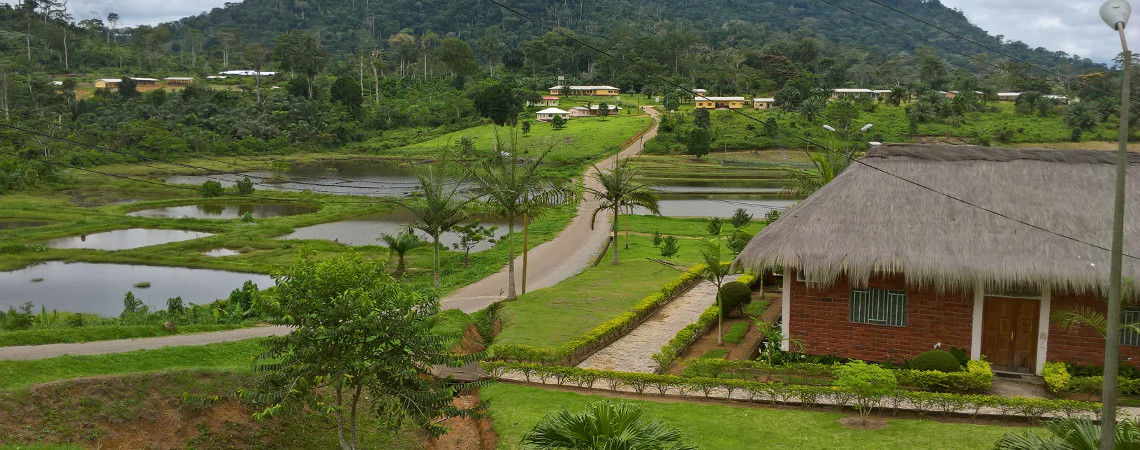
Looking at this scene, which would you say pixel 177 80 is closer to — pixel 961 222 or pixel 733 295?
pixel 733 295

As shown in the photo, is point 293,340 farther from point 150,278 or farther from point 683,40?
point 683,40

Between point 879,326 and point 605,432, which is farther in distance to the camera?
point 879,326

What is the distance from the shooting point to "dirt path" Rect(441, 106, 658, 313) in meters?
25.1

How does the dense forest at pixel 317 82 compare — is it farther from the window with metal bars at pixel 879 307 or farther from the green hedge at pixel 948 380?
the green hedge at pixel 948 380

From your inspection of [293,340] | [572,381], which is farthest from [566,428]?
[572,381]

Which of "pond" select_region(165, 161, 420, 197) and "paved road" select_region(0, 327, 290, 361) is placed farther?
"pond" select_region(165, 161, 420, 197)

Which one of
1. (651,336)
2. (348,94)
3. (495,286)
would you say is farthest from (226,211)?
(348,94)

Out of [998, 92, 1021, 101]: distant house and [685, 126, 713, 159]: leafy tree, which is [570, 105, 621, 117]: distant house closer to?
[685, 126, 713, 159]: leafy tree

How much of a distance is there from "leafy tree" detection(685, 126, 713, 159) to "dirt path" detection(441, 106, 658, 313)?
2723 cm

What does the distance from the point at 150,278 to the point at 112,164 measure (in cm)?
4729

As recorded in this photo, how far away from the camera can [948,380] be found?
1588cm

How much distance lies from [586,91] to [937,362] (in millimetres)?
91970

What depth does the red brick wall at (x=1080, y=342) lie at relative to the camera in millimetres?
16672

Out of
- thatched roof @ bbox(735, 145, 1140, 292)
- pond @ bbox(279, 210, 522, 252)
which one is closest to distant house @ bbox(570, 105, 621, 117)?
pond @ bbox(279, 210, 522, 252)
